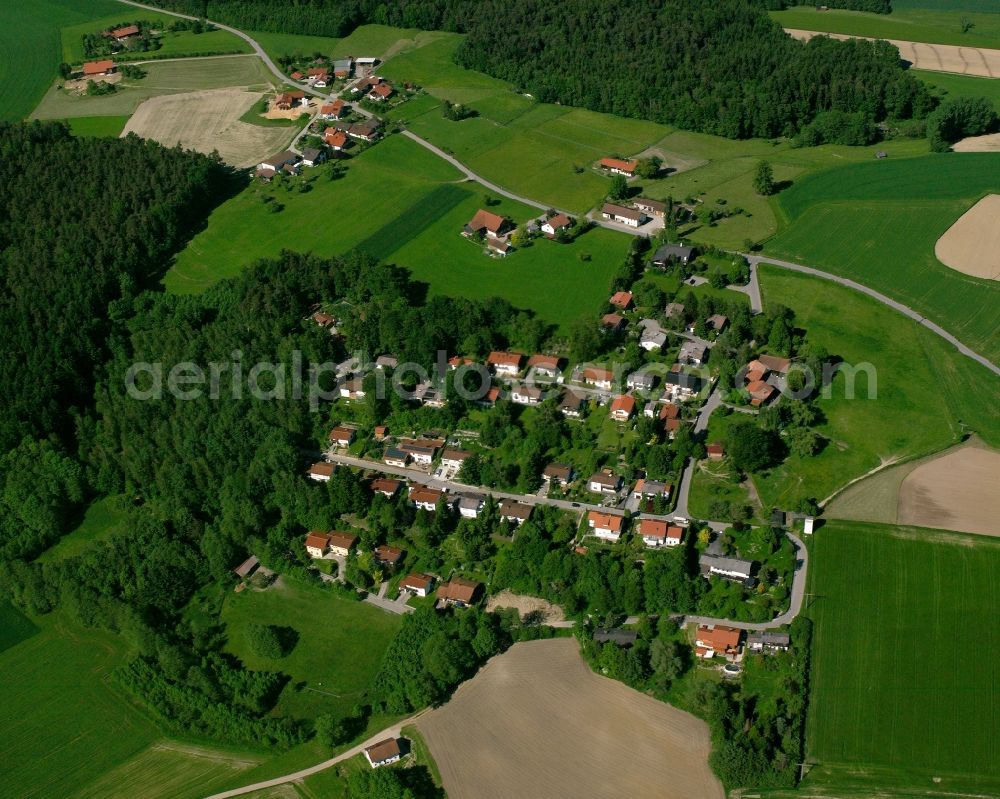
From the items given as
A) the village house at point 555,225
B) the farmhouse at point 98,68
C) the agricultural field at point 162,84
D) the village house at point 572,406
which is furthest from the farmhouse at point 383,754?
the farmhouse at point 98,68

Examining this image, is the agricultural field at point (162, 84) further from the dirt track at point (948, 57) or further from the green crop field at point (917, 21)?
the dirt track at point (948, 57)

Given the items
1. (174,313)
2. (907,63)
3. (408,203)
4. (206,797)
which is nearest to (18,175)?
(174,313)

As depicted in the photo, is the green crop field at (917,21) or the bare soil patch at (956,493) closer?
the bare soil patch at (956,493)

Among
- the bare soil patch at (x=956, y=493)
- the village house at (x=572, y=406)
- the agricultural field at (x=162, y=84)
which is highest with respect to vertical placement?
the agricultural field at (x=162, y=84)

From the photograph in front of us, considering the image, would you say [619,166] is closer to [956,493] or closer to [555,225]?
[555,225]

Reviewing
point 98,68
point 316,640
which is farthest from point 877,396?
point 98,68
